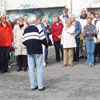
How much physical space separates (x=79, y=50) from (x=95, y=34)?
2198 mm

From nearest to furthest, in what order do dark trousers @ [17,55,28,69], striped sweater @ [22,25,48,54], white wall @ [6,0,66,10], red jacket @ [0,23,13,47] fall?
striped sweater @ [22,25,48,54]
red jacket @ [0,23,13,47]
dark trousers @ [17,55,28,69]
white wall @ [6,0,66,10]

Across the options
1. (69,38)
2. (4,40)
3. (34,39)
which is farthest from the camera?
(69,38)

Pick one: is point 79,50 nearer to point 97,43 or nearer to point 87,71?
point 97,43

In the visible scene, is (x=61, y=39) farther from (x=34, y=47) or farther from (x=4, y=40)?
(x=34, y=47)

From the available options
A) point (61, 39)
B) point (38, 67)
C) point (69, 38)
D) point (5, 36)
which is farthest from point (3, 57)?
point (38, 67)

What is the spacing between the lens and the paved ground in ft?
25.1

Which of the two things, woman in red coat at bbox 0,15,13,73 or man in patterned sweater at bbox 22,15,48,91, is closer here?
man in patterned sweater at bbox 22,15,48,91

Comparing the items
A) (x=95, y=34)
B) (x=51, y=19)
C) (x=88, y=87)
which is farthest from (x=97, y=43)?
(x=51, y=19)

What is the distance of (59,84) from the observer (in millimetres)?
8945

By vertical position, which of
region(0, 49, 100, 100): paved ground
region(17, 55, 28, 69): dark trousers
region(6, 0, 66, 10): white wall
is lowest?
region(0, 49, 100, 100): paved ground

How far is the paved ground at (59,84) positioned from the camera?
7.64 meters

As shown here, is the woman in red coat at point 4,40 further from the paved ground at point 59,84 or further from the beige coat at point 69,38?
the beige coat at point 69,38

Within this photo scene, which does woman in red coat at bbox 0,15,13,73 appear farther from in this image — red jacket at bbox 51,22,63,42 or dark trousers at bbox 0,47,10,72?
red jacket at bbox 51,22,63,42

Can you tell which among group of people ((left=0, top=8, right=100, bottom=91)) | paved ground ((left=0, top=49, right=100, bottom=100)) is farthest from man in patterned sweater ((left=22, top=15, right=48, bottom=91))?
group of people ((left=0, top=8, right=100, bottom=91))
